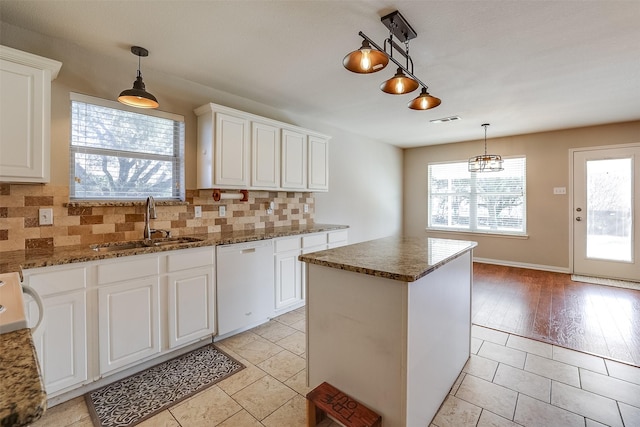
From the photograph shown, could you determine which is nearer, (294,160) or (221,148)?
(221,148)

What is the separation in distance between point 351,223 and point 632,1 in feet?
12.8

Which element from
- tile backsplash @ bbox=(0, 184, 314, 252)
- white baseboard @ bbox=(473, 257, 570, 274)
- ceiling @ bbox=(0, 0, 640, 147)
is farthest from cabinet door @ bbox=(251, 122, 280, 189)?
white baseboard @ bbox=(473, 257, 570, 274)

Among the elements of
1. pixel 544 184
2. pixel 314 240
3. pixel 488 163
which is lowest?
pixel 314 240

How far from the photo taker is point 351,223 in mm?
5145

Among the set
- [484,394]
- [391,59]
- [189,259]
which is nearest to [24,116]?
[189,259]

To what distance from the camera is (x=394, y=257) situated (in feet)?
5.79

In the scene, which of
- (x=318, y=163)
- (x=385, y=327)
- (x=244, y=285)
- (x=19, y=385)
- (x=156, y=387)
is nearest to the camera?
(x=19, y=385)

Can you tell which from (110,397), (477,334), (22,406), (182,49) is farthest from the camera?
(477,334)

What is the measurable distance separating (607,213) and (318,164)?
15.0ft

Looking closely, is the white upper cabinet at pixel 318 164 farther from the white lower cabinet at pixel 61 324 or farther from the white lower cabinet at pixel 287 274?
the white lower cabinet at pixel 61 324

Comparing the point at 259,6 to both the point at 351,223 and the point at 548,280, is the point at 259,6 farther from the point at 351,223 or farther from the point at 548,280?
the point at 548,280

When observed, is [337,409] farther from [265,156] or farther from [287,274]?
[265,156]

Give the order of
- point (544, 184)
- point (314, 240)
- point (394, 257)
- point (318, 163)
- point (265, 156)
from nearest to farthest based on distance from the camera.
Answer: point (394, 257) < point (265, 156) < point (314, 240) < point (318, 163) < point (544, 184)

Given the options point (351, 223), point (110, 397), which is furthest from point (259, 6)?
point (351, 223)
